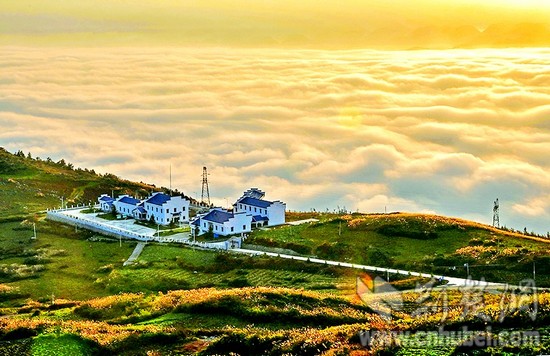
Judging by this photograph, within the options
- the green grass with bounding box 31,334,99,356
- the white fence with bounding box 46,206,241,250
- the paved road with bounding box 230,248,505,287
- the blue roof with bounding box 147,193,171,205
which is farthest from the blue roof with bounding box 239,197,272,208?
→ the green grass with bounding box 31,334,99,356

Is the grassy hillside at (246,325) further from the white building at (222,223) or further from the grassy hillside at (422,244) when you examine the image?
the white building at (222,223)

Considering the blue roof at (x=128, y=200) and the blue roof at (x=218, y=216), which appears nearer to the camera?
the blue roof at (x=218, y=216)

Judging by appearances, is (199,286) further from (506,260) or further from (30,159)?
(30,159)

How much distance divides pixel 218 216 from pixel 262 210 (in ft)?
20.0

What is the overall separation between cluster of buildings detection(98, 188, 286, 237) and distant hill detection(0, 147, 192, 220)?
33.4ft

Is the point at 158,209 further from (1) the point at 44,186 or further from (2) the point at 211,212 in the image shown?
(1) the point at 44,186

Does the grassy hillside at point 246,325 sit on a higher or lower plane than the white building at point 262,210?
lower

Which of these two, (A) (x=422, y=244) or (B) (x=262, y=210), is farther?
(B) (x=262, y=210)

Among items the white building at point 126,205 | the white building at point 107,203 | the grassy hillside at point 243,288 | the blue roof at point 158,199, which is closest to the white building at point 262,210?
the grassy hillside at point 243,288

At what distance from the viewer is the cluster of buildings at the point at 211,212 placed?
68.7 meters

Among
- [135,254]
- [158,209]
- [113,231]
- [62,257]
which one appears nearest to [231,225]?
[135,254]

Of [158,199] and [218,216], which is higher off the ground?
[158,199]

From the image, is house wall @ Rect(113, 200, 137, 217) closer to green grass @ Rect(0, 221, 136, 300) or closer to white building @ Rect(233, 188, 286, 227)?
green grass @ Rect(0, 221, 136, 300)

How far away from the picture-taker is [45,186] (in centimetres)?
9694
